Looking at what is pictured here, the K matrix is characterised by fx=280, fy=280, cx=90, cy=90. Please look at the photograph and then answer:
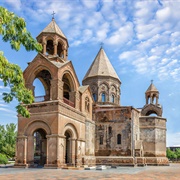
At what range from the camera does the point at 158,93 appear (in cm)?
3741

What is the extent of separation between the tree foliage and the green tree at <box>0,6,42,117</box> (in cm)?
3074

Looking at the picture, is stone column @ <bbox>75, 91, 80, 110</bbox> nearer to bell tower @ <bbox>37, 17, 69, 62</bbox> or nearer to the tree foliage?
bell tower @ <bbox>37, 17, 69, 62</bbox>

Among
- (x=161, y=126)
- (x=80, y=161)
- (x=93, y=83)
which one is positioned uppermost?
(x=93, y=83)

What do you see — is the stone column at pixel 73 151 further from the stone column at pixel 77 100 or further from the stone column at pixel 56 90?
the stone column at pixel 56 90

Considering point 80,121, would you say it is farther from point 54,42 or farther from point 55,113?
point 54,42

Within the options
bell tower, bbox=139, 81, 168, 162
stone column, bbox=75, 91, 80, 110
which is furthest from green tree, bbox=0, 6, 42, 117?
bell tower, bbox=139, 81, 168, 162

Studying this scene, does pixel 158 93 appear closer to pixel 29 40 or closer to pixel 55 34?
pixel 55 34

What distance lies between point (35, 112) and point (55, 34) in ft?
23.6

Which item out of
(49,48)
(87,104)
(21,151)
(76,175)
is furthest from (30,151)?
(49,48)

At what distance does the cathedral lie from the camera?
2227 centimetres

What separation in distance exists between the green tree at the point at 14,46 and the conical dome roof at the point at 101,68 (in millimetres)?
27223

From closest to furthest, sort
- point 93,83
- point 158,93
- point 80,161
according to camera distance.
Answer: point 80,161
point 93,83
point 158,93

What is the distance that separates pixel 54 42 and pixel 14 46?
58.5ft

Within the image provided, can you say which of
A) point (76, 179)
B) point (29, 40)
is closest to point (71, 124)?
point (76, 179)
